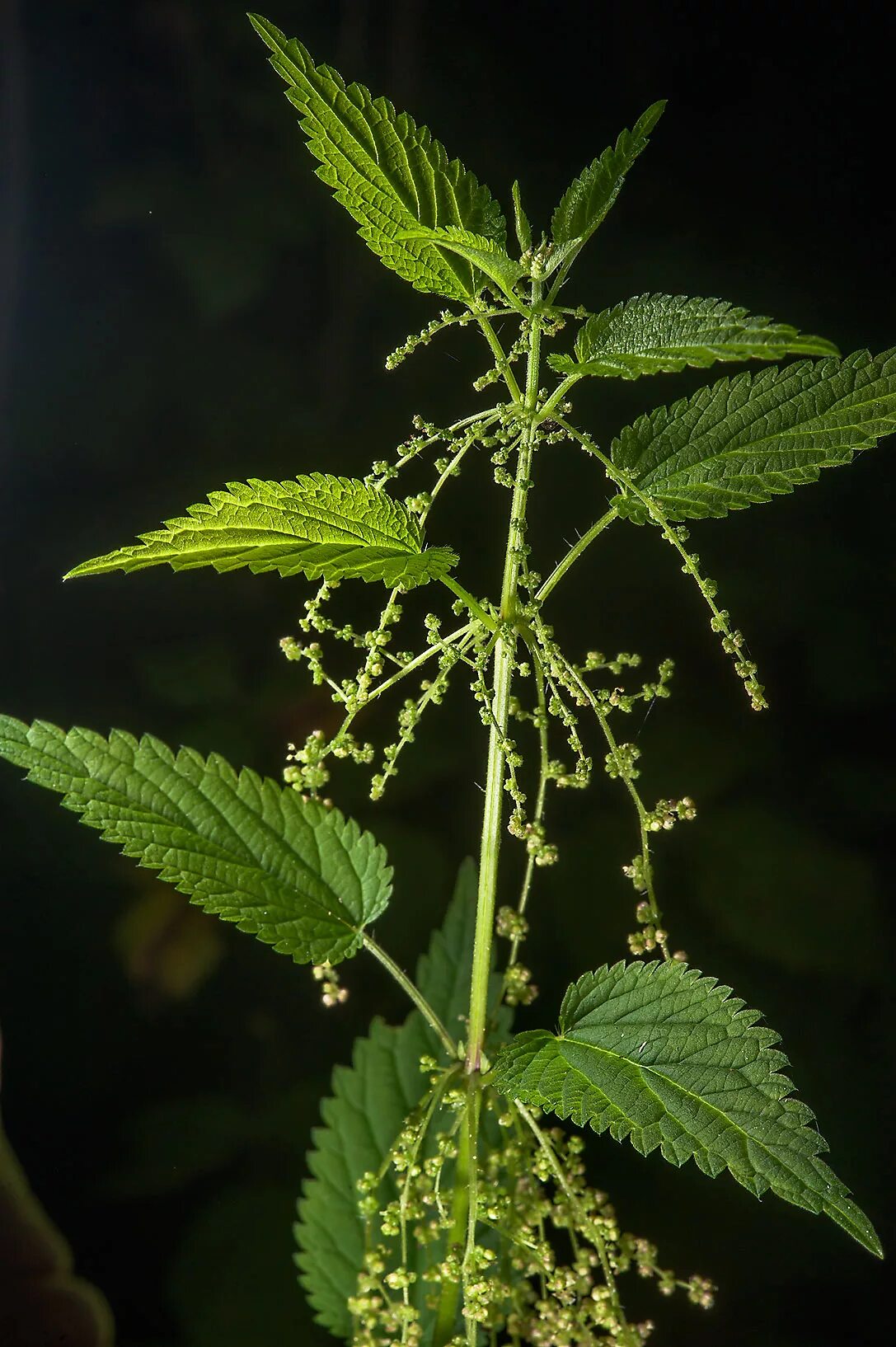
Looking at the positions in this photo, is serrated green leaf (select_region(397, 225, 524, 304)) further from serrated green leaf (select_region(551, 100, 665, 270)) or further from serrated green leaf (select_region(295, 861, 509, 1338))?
serrated green leaf (select_region(295, 861, 509, 1338))

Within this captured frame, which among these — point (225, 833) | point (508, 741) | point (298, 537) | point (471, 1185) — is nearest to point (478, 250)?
point (298, 537)

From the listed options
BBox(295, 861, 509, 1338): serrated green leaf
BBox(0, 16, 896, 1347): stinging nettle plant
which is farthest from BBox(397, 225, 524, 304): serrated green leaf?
BBox(295, 861, 509, 1338): serrated green leaf

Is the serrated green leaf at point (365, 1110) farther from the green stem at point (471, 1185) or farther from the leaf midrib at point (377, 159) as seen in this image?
the leaf midrib at point (377, 159)

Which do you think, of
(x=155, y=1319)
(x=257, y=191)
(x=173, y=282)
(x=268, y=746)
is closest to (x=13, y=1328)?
(x=155, y=1319)

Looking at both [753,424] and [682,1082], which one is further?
[753,424]

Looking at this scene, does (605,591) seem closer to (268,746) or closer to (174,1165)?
(268,746)

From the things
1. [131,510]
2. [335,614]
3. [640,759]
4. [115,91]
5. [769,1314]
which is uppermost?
[115,91]

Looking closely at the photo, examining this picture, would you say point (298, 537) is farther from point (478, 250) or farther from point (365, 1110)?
point (365, 1110)

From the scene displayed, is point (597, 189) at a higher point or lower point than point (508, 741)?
higher
